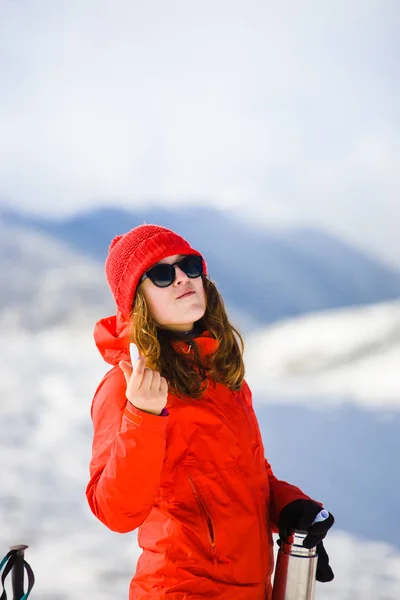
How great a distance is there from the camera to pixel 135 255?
2059 mm

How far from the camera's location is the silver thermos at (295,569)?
6.36 ft

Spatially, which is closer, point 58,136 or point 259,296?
point 58,136

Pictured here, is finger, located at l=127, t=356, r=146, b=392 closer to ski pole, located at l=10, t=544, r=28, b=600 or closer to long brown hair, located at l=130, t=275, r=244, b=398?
long brown hair, located at l=130, t=275, r=244, b=398

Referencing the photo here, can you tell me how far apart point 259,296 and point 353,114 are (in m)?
1.37

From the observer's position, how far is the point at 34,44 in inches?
171

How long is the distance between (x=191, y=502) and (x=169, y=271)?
0.64 m

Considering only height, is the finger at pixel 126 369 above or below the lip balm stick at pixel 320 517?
above

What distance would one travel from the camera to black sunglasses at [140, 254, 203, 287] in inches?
79.2

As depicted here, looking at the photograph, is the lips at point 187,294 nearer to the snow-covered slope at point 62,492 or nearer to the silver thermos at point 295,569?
the silver thermos at point 295,569

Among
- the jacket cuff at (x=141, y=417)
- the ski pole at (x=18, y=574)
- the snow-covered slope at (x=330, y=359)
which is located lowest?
the ski pole at (x=18, y=574)

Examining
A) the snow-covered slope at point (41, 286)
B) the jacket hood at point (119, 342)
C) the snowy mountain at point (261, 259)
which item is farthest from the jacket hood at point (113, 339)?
the snowy mountain at point (261, 259)

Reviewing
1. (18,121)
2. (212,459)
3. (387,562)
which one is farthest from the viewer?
(18,121)

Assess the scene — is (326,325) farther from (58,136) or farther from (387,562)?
(58,136)

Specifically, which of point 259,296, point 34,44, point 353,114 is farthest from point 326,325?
point 34,44
